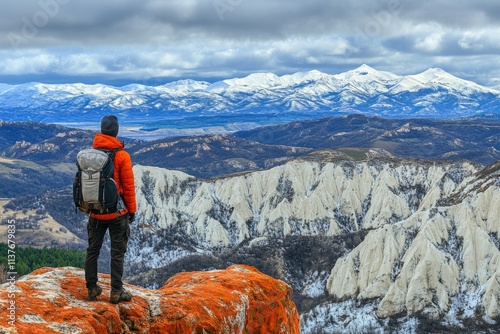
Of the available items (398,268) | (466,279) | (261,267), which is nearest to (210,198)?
(261,267)

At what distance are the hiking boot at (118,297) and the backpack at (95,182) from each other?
8.10ft

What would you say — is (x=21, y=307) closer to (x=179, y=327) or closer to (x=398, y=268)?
(x=179, y=327)

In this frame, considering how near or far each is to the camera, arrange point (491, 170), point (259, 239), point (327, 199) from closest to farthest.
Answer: point (491, 170)
point (259, 239)
point (327, 199)

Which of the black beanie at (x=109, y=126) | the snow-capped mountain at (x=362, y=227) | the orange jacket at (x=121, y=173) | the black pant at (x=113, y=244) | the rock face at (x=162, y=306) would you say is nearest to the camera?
the rock face at (x=162, y=306)

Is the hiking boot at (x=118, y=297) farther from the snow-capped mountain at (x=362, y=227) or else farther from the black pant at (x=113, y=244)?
the snow-capped mountain at (x=362, y=227)

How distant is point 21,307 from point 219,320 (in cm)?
594

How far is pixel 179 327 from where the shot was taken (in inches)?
574

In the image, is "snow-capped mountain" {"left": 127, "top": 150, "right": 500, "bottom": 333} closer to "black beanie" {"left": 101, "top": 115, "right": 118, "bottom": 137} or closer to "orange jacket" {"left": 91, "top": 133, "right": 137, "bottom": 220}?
"orange jacket" {"left": 91, "top": 133, "right": 137, "bottom": 220}

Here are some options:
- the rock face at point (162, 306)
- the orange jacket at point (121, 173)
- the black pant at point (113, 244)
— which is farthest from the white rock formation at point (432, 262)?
the orange jacket at point (121, 173)

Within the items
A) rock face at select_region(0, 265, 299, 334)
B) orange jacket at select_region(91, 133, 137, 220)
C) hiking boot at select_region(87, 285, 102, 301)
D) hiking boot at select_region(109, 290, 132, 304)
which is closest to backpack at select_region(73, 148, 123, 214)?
orange jacket at select_region(91, 133, 137, 220)

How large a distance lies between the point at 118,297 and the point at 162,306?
4.98ft

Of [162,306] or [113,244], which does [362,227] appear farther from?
[113,244]

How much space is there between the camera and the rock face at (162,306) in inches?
479

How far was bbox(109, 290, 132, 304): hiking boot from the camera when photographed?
45.2ft
